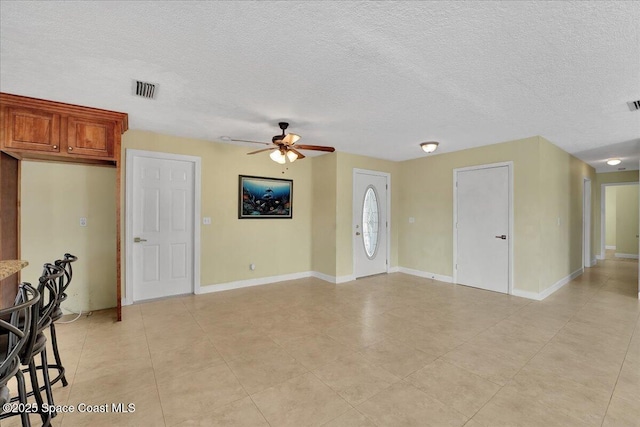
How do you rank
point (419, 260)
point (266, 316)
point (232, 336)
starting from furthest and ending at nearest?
point (419, 260)
point (266, 316)
point (232, 336)

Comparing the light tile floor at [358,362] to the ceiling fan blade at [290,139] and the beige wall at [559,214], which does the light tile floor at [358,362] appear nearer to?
the beige wall at [559,214]

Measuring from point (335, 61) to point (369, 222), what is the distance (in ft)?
13.6

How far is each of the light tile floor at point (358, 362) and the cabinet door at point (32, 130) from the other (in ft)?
6.67

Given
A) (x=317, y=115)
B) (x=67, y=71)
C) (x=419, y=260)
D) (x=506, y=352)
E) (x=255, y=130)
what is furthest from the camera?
(x=419, y=260)

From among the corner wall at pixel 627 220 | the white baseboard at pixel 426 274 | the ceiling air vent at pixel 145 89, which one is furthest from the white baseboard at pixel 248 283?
the corner wall at pixel 627 220

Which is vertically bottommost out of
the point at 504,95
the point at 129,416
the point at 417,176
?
the point at 129,416

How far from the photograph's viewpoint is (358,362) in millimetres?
2594

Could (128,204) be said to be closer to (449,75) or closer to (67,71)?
(67,71)

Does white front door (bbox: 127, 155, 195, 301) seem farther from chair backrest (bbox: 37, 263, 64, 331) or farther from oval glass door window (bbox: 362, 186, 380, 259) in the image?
oval glass door window (bbox: 362, 186, 380, 259)

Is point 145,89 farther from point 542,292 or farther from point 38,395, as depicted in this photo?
point 542,292

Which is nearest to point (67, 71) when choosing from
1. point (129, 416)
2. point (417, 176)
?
point (129, 416)

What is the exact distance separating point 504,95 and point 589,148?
12.1ft

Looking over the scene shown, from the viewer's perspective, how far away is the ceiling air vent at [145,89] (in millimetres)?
2693

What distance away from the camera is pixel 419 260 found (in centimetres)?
606
